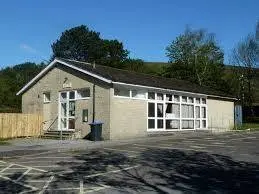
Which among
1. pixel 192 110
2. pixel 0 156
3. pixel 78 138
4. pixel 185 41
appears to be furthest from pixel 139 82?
pixel 185 41

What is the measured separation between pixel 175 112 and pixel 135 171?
1763 centimetres

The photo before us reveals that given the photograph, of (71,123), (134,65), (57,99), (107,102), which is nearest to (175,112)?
(107,102)

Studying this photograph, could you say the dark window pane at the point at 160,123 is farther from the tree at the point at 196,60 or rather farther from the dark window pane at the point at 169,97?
the tree at the point at 196,60

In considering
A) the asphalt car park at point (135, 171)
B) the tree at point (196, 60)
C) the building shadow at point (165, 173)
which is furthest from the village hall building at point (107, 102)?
the tree at point (196, 60)

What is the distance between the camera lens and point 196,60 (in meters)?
63.9

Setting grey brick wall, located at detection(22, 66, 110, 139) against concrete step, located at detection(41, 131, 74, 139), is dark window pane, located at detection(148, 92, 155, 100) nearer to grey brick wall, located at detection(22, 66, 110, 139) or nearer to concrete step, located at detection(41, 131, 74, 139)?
grey brick wall, located at detection(22, 66, 110, 139)

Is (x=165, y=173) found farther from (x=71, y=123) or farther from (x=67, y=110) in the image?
(x=67, y=110)

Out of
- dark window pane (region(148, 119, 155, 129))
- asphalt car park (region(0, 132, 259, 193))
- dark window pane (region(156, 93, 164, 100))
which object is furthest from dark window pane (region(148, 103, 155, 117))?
asphalt car park (region(0, 132, 259, 193))

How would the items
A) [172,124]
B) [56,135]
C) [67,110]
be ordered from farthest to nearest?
[172,124] → [67,110] → [56,135]

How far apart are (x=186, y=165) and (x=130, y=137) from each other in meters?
11.9

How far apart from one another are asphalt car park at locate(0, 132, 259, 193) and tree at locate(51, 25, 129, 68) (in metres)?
58.5

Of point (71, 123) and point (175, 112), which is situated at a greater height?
point (175, 112)

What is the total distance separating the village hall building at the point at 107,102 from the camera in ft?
84.3

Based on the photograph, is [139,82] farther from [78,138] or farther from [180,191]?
[180,191]
